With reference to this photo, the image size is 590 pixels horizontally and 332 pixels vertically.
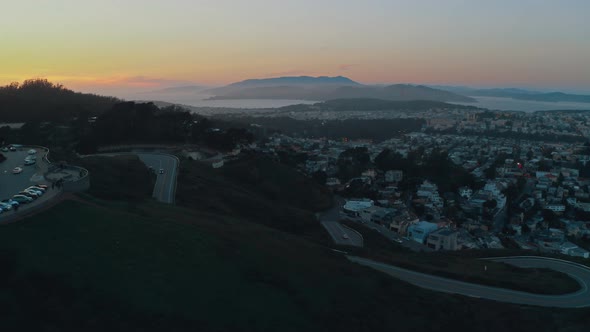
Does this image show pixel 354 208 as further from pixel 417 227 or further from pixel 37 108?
pixel 37 108

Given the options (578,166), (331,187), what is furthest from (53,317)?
(578,166)

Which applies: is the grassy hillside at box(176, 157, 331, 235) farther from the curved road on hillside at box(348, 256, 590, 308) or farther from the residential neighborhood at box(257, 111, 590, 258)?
the curved road on hillside at box(348, 256, 590, 308)

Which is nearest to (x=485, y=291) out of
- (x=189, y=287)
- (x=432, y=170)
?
(x=189, y=287)

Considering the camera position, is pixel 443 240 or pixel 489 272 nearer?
pixel 489 272

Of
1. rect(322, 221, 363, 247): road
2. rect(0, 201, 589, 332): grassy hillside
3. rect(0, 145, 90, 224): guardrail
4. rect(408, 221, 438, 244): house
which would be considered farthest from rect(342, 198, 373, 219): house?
rect(0, 145, 90, 224): guardrail

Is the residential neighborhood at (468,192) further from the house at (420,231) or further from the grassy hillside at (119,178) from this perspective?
the grassy hillside at (119,178)
